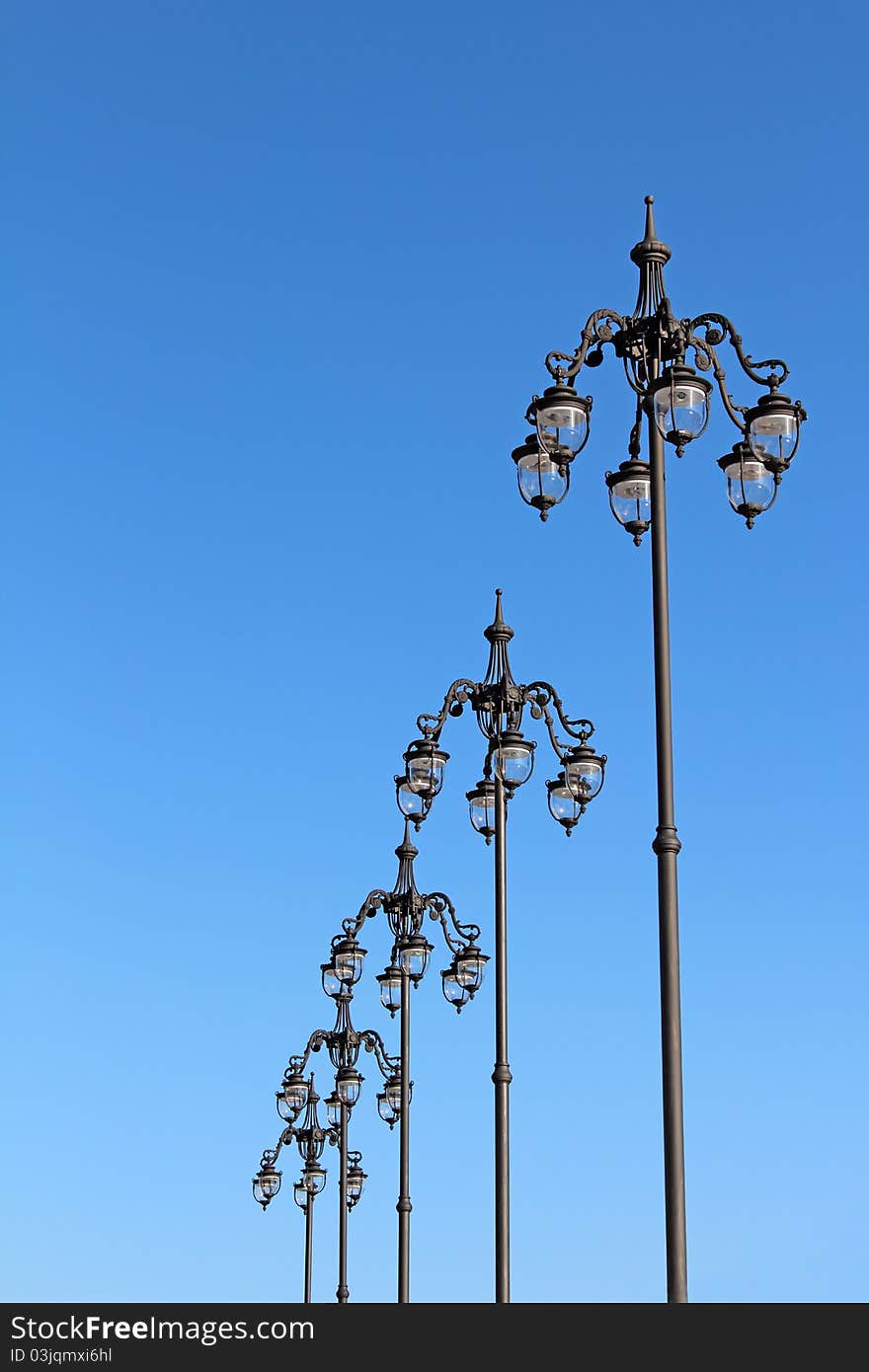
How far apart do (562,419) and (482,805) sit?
6471mm

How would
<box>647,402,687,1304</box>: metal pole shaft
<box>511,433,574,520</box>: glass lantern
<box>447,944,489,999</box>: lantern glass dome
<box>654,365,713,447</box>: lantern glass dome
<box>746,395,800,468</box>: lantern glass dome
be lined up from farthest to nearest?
<box>447,944,489,999</box>: lantern glass dome
<box>511,433,574,520</box>: glass lantern
<box>746,395,800,468</box>: lantern glass dome
<box>654,365,713,447</box>: lantern glass dome
<box>647,402,687,1304</box>: metal pole shaft

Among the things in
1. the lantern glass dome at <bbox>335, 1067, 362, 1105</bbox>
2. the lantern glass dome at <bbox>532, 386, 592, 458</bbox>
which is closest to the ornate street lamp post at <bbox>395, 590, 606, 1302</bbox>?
the lantern glass dome at <bbox>532, 386, 592, 458</bbox>

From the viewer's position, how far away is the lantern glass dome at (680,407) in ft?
44.0

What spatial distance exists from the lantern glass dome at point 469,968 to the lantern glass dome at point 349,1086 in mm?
6944

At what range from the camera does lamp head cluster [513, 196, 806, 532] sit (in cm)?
1347

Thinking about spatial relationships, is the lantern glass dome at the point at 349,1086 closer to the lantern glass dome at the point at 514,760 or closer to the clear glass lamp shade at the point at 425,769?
the clear glass lamp shade at the point at 425,769

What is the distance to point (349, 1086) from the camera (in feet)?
97.5

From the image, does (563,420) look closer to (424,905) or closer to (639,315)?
(639,315)

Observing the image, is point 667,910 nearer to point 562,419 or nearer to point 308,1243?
point 562,419

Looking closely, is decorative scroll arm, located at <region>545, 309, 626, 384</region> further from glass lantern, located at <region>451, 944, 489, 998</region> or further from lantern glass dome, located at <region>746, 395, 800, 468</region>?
glass lantern, located at <region>451, 944, 489, 998</region>

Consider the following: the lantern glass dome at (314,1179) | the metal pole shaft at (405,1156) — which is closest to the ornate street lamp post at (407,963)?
the metal pole shaft at (405,1156)

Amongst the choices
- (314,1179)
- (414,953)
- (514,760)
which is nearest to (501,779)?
(514,760)

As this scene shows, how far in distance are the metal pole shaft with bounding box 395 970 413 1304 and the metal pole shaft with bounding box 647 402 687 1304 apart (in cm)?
1228
